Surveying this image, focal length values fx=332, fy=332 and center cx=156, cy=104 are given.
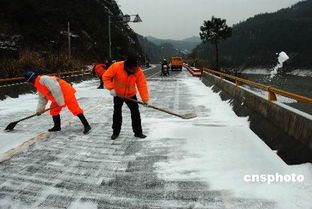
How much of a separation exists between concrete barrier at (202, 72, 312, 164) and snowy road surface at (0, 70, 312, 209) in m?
0.19

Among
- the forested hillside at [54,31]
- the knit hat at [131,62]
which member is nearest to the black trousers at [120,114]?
the knit hat at [131,62]

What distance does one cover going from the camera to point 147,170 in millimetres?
4941

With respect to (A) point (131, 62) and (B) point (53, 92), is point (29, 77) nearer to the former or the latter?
(B) point (53, 92)

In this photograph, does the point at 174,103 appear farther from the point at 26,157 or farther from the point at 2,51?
the point at 2,51

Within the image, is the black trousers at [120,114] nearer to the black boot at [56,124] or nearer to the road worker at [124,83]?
the road worker at [124,83]

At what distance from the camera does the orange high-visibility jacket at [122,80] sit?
6.41 metres

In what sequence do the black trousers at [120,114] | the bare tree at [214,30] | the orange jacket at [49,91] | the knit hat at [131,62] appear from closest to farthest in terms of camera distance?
the knit hat at [131,62], the black trousers at [120,114], the orange jacket at [49,91], the bare tree at [214,30]

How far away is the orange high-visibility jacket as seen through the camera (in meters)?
6.41

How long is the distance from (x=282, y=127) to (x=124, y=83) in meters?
3.05

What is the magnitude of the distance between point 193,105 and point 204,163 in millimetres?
6650

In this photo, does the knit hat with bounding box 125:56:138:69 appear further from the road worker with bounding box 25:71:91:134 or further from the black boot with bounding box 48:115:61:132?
the black boot with bounding box 48:115:61:132

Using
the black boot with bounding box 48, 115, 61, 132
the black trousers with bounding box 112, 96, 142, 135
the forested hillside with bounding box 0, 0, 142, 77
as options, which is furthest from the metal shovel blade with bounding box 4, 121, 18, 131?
the forested hillside with bounding box 0, 0, 142, 77

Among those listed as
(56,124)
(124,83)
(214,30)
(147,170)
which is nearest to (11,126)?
(56,124)

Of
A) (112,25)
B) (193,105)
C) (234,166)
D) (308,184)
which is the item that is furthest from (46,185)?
(112,25)
